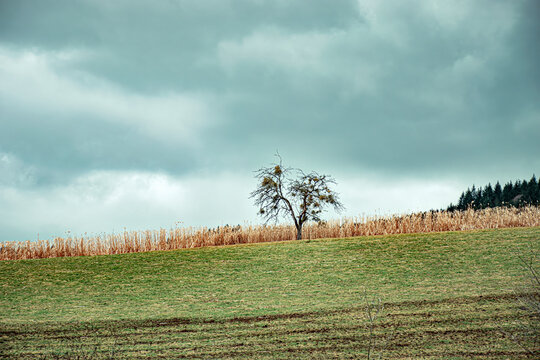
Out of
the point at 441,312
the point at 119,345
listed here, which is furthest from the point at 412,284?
the point at 119,345

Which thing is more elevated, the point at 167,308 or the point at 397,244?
the point at 397,244

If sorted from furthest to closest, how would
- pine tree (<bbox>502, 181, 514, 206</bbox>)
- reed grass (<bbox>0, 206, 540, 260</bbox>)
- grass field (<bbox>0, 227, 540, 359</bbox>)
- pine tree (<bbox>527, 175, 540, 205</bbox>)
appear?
pine tree (<bbox>502, 181, 514, 206</bbox>), pine tree (<bbox>527, 175, 540, 205</bbox>), reed grass (<bbox>0, 206, 540, 260</bbox>), grass field (<bbox>0, 227, 540, 359</bbox>)

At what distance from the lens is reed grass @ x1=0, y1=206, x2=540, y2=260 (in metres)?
15.5

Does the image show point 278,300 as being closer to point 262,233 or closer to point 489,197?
point 262,233

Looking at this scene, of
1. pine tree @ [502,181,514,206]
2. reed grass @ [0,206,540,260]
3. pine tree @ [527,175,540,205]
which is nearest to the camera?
reed grass @ [0,206,540,260]

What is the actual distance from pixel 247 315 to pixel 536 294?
15.8 feet

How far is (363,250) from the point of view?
1147 centimetres

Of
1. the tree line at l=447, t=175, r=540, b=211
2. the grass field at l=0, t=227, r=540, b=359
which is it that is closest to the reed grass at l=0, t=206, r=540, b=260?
the grass field at l=0, t=227, r=540, b=359

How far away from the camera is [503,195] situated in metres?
45.3

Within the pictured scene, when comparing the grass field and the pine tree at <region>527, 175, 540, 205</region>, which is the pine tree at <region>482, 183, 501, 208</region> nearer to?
the pine tree at <region>527, 175, 540, 205</region>

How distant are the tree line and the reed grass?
2439cm

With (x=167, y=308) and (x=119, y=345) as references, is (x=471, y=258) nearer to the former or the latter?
(x=167, y=308)

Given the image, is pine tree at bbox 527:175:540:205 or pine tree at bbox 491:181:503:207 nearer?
pine tree at bbox 527:175:540:205

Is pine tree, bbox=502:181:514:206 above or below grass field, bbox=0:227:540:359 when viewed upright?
above
